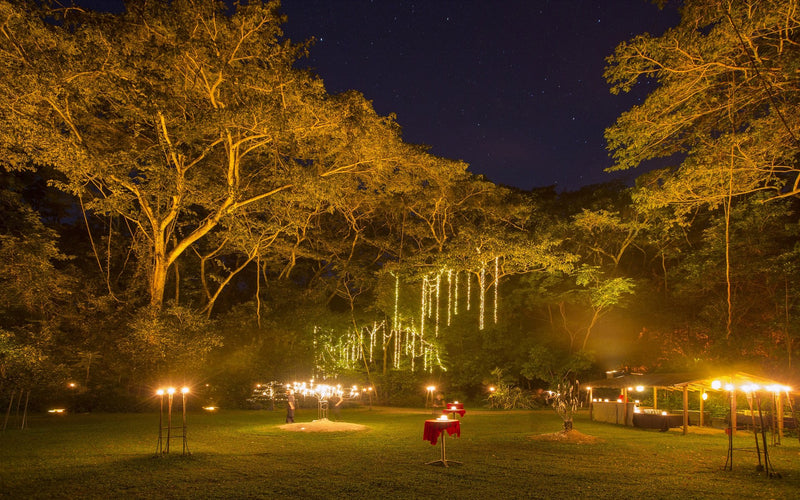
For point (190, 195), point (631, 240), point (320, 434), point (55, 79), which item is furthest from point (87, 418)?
point (631, 240)

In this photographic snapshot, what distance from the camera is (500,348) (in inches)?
1024

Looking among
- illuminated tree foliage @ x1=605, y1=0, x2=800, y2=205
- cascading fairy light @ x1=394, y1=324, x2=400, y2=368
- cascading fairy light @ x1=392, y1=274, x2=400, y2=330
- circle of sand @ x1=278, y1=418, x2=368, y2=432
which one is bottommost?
circle of sand @ x1=278, y1=418, x2=368, y2=432

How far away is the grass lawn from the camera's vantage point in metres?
6.51

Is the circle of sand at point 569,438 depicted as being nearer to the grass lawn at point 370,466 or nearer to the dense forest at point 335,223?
the grass lawn at point 370,466

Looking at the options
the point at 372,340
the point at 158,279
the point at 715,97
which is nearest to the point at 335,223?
the point at 372,340

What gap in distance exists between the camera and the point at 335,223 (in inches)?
1049

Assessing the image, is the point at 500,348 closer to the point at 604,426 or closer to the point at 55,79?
the point at 604,426

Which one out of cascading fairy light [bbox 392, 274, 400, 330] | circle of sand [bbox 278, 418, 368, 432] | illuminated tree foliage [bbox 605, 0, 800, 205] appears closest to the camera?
illuminated tree foliage [bbox 605, 0, 800, 205]

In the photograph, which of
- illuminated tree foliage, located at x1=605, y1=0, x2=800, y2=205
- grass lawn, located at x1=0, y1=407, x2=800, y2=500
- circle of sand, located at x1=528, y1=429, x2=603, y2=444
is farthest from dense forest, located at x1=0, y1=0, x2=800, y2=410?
circle of sand, located at x1=528, y1=429, x2=603, y2=444

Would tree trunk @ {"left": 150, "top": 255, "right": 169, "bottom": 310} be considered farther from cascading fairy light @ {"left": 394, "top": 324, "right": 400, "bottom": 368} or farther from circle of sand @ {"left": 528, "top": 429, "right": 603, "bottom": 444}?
circle of sand @ {"left": 528, "top": 429, "right": 603, "bottom": 444}

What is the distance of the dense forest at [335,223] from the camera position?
11586mm

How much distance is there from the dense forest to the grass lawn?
16.5 feet

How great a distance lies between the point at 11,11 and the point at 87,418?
1168cm

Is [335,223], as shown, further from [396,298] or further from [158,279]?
[158,279]
